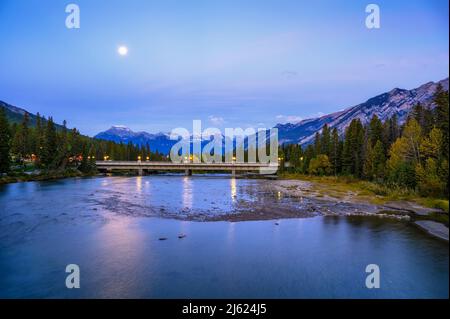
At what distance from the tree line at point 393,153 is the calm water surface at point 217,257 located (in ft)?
20.5

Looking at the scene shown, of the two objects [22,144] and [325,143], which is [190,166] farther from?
[22,144]

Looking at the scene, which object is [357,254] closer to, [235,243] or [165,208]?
[235,243]

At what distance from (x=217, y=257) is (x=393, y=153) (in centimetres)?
5413

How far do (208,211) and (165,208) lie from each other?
20.2 ft

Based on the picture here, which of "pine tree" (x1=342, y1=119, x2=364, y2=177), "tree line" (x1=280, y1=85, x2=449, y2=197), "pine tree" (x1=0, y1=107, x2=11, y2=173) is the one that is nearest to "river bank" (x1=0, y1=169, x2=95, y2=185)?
"pine tree" (x1=0, y1=107, x2=11, y2=173)

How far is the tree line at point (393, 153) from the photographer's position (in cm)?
4097

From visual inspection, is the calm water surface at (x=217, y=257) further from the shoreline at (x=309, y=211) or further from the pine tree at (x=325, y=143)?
the pine tree at (x=325, y=143)

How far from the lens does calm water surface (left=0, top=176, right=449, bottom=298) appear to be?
619 inches

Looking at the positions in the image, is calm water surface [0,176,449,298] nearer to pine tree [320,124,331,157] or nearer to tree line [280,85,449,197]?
tree line [280,85,449,197]

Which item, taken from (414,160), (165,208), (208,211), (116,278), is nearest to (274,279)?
(116,278)

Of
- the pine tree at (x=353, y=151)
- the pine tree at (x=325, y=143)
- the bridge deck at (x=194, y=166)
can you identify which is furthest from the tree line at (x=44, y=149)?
the pine tree at (x=353, y=151)
